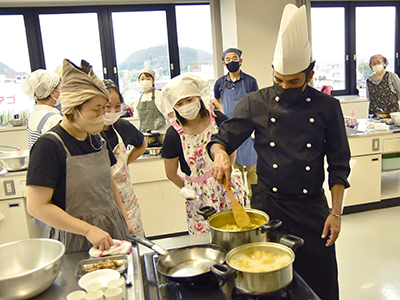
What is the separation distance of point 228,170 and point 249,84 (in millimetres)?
2796

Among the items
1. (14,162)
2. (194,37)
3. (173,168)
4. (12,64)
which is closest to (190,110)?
(173,168)

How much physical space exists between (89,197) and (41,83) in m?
1.42

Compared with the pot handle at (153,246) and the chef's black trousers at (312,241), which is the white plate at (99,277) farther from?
the chef's black trousers at (312,241)

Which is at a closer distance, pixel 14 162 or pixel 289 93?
pixel 289 93

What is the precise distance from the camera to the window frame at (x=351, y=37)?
641 cm

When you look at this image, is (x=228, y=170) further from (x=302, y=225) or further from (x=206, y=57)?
(x=206, y=57)

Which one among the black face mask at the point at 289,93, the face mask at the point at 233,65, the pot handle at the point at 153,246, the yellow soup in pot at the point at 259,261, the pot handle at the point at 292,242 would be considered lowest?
the pot handle at the point at 153,246

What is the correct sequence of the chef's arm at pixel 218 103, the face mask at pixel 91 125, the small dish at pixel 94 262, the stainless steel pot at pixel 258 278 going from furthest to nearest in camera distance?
1. the chef's arm at pixel 218 103
2. the face mask at pixel 91 125
3. the small dish at pixel 94 262
4. the stainless steel pot at pixel 258 278

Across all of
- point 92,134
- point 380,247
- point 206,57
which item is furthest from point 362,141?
point 206,57

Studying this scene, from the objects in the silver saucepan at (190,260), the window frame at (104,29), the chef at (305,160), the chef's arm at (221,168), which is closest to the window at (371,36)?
the window frame at (104,29)

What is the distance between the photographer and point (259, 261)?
101 centimetres

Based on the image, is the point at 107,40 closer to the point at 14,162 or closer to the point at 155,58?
the point at 155,58

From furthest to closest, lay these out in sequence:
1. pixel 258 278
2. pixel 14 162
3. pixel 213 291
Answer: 1. pixel 14 162
2. pixel 213 291
3. pixel 258 278

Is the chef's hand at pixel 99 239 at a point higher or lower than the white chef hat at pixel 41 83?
lower
